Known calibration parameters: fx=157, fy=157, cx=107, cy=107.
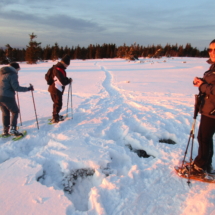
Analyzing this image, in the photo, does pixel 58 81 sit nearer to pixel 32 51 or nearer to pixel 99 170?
pixel 99 170

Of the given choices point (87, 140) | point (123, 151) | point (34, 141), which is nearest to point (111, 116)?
point (87, 140)

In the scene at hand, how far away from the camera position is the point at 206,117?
222 cm

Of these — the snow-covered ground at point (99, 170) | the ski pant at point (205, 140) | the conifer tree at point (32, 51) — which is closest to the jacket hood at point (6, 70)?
the snow-covered ground at point (99, 170)

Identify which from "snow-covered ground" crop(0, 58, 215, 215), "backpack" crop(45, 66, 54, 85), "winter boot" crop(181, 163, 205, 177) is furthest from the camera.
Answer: "backpack" crop(45, 66, 54, 85)

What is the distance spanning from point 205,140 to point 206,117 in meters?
0.36

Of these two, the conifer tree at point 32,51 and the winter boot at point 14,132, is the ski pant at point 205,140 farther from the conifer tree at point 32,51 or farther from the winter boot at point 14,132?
the conifer tree at point 32,51

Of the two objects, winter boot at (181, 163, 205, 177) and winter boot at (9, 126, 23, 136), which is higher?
winter boot at (9, 126, 23, 136)

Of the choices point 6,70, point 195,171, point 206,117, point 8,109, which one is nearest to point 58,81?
point 6,70

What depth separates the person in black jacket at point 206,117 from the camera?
2.08 m

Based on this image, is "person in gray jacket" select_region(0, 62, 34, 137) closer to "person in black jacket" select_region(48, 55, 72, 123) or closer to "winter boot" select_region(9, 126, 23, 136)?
"winter boot" select_region(9, 126, 23, 136)

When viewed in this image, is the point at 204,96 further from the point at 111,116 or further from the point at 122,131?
the point at 111,116

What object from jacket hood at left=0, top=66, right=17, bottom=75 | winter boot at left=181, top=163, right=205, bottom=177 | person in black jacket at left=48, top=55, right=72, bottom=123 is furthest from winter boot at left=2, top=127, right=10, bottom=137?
winter boot at left=181, top=163, right=205, bottom=177

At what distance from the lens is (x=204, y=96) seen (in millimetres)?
2203

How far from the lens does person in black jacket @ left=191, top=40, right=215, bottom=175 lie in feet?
6.82
